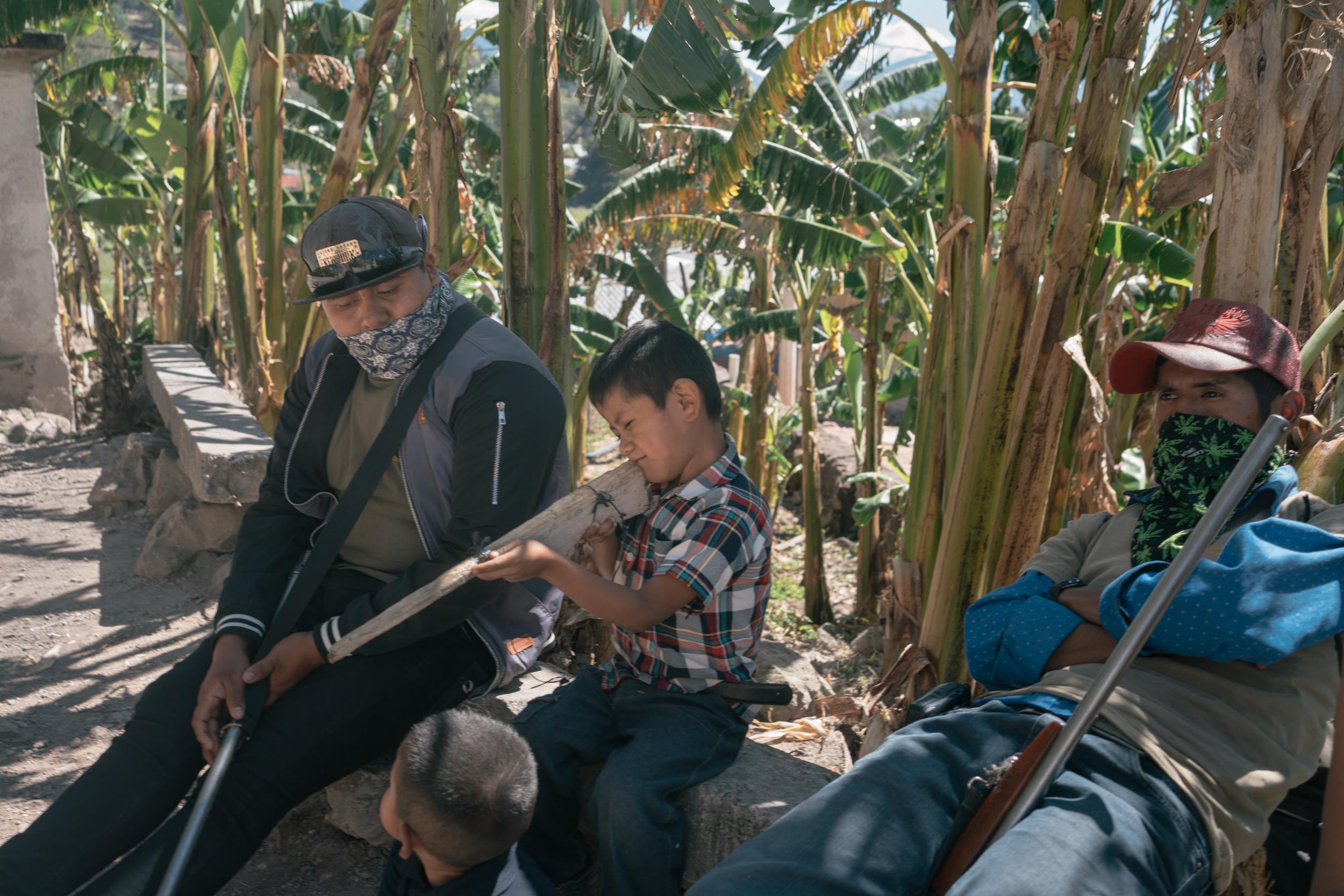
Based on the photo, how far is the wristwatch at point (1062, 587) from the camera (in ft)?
6.52

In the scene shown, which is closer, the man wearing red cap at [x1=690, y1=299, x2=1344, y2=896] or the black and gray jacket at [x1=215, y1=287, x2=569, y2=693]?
the man wearing red cap at [x1=690, y1=299, x2=1344, y2=896]

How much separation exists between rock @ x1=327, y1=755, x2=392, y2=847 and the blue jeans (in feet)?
3.81

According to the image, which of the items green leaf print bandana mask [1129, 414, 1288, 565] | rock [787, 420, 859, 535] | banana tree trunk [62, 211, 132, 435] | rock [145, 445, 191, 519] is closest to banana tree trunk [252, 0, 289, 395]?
rock [145, 445, 191, 519]

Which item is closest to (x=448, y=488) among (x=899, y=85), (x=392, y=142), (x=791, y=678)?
(x=791, y=678)

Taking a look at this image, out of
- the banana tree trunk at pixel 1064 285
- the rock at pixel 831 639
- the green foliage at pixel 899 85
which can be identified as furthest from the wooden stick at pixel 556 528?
the green foliage at pixel 899 85

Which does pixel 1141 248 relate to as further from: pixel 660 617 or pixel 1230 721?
pixel 660 617

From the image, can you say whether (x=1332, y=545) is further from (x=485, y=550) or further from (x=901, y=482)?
(x=901, y=482)

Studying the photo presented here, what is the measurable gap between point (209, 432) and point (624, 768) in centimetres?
315

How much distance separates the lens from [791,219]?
20.6ft

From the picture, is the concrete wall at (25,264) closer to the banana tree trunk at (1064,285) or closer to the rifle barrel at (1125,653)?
the banana tree trunk at (1064,285)

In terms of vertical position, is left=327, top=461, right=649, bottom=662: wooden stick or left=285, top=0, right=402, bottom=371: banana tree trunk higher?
left=285, top=0, right=402, bottom=371: banana tree trunk

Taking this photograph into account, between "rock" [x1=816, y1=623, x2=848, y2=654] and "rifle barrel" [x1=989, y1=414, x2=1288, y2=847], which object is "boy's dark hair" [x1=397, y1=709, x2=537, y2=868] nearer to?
"rifle barrel" [x1=989, y1=414, x2=1288, y2=847]

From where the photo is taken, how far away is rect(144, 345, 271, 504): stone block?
4043mm

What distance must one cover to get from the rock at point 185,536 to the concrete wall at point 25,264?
4059mm
